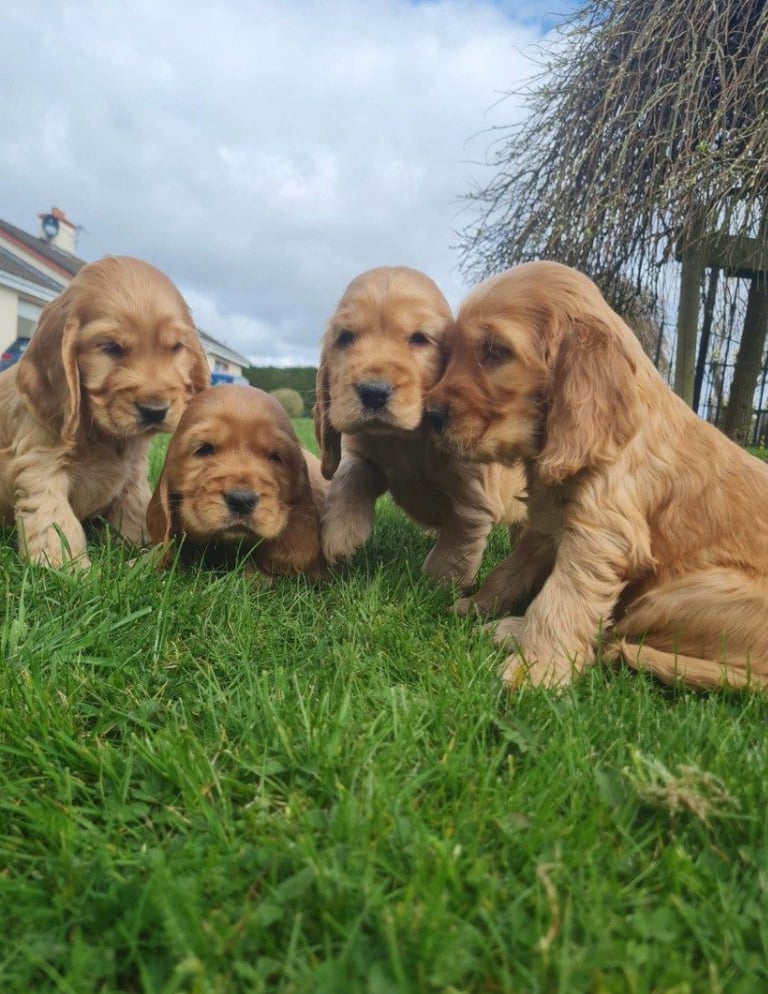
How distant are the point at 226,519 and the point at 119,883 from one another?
196 cm

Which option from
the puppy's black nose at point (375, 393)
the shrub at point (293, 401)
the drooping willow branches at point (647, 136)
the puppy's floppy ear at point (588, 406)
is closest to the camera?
the puppy's floppy ear at point (588, 406)

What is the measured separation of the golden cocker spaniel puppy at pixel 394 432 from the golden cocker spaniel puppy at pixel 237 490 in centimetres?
15

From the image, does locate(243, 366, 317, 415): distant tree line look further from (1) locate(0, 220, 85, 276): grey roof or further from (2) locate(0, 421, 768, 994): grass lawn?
(2) locate(0, 421, 768, 994): grass lawn

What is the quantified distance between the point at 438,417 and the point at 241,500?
993mm

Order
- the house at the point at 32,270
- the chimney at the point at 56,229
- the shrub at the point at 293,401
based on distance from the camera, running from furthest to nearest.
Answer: the chimney at the point at 56,229, the shrub at the point at 293,401, the house at the point at 32,270

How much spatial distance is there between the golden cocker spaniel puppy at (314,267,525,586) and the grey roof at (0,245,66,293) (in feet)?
77.6

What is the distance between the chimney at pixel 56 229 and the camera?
3284 centimetres

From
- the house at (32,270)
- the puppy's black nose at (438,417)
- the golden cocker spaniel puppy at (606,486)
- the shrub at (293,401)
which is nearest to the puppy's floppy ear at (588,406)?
the golden cocker spaniel puppy at (606,486)

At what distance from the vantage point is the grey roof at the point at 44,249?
2923 centimetres

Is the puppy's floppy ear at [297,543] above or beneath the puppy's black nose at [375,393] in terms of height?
beneath

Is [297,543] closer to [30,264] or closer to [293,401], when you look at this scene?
[293,401]

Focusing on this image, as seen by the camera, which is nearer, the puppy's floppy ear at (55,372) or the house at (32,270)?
the puppy's floppy ear at (55,372)

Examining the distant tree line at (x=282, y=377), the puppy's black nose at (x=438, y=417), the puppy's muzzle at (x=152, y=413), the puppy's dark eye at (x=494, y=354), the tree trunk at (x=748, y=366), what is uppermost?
the distant tree line at (x=282, y=377)

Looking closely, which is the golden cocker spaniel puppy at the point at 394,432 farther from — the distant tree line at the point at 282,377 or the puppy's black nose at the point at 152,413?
the distant tree line at the point at 282,377
